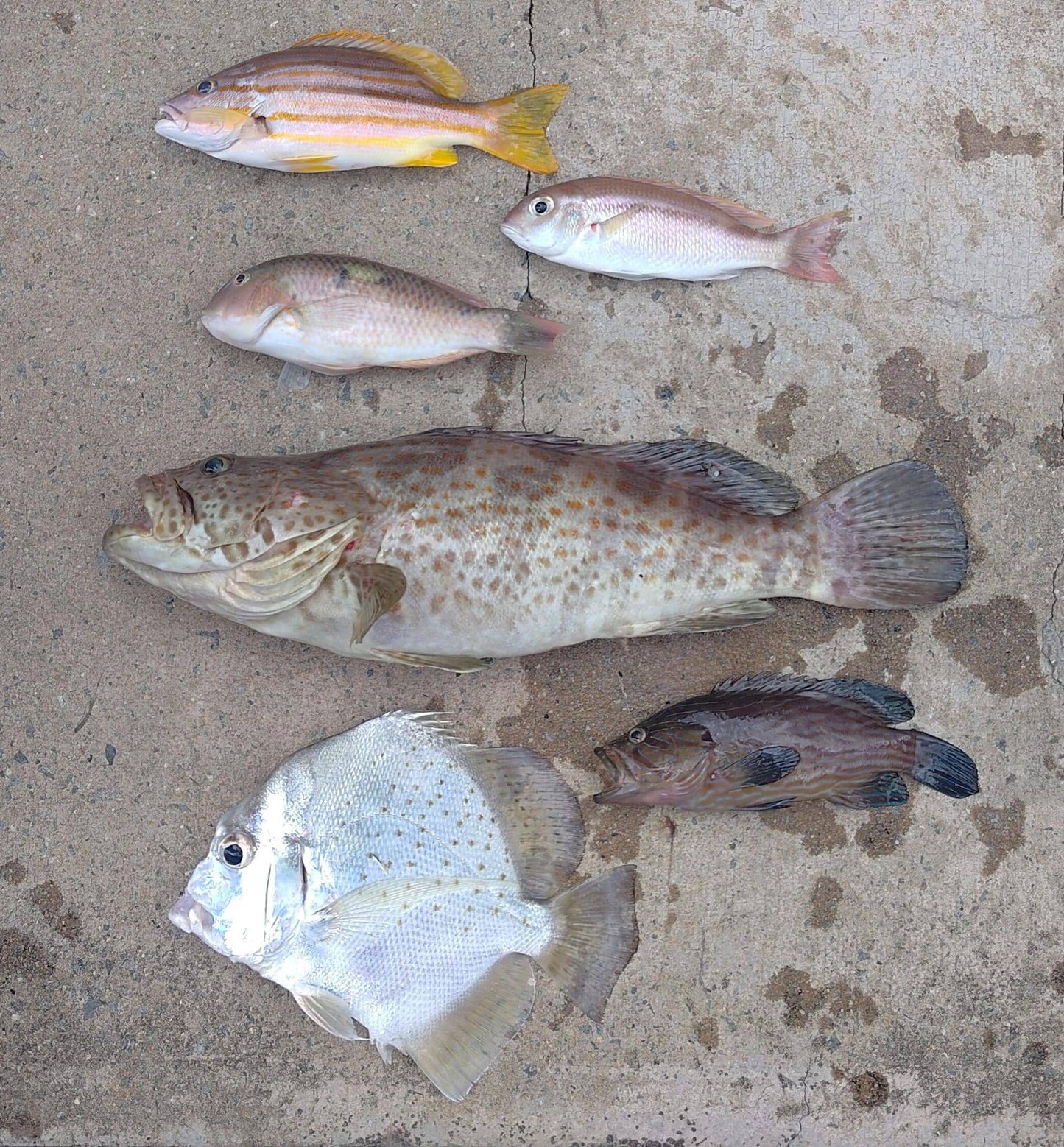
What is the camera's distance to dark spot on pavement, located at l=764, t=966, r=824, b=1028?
135 inches

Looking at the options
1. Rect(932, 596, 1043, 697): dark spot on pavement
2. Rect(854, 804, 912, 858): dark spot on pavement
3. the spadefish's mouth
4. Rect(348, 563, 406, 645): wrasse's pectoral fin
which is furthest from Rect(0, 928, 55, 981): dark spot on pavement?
Rect(932, 596, 1043, 697): dark spot on pavement

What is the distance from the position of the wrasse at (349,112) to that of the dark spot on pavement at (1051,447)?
2.20 meters

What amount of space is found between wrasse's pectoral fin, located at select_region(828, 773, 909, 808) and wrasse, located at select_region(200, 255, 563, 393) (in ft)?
6.10

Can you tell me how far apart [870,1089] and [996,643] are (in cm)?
169

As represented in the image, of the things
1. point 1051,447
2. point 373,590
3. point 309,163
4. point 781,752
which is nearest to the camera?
point 373,590

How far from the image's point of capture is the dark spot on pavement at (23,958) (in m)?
3.44

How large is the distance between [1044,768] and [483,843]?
210cm

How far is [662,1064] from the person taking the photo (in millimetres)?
3418

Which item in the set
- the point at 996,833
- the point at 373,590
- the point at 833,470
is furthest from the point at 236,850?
the point at 996,833

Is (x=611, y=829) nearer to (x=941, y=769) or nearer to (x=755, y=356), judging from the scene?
(x=941, y=769)

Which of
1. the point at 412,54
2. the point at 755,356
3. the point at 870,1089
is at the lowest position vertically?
the point at 870,1089

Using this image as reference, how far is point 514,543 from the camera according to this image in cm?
307

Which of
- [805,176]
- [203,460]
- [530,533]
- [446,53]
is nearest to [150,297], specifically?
[203,460]

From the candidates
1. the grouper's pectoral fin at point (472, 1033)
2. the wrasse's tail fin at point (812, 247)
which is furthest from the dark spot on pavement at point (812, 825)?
the wrasse's tail fin at point (812, 247)
